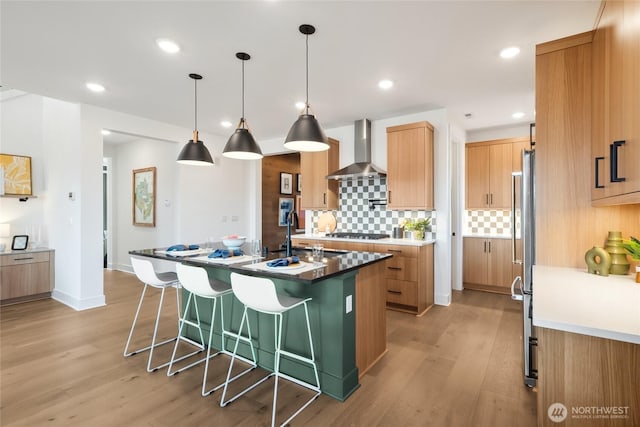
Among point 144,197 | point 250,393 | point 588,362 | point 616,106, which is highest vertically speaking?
point 616,106

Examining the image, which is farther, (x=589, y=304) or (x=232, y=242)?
(x=232, y=242)

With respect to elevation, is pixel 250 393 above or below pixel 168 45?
below

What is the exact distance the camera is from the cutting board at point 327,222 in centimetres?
511

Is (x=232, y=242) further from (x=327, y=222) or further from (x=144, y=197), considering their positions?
(x=144, y=197)

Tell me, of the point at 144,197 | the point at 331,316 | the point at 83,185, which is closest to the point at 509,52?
the point at 331,316

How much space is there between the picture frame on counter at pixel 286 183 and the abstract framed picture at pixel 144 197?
8.51ft

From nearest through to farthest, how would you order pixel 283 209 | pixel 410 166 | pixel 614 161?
pixel 614 161
pixel 410 166
pixel 283 209

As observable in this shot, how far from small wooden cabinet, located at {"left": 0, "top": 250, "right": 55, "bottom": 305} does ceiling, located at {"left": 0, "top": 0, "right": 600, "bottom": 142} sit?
2278mm

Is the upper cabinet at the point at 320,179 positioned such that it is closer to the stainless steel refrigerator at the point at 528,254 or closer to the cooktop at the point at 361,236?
the cooktop at the point at 361,236

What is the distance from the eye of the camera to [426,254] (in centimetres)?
396

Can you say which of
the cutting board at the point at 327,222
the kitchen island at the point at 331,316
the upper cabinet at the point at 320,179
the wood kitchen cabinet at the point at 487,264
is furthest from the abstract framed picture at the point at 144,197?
the wood kitchen cabinet at the point at 487,264

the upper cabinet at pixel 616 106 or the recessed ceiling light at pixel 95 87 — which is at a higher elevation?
the recessed ceiling light at pixel 95 87

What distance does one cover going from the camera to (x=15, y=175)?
14.8 feet

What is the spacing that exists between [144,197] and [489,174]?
20.8 feet
